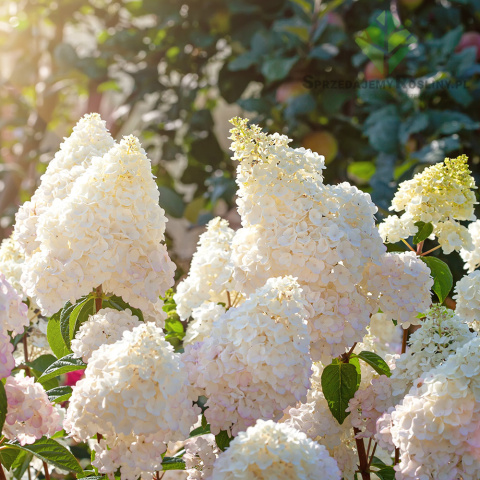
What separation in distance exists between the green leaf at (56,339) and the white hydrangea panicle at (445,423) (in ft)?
1.37

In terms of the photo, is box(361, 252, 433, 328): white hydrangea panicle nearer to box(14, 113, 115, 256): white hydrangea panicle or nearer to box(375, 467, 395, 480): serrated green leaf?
box(375, 467, 395, 480): serrated green leaf

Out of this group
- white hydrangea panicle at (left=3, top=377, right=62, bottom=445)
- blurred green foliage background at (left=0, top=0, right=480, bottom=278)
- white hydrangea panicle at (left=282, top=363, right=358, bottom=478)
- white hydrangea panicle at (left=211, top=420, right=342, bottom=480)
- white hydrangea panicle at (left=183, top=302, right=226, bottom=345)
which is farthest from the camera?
blurred green foliage background at (left=0, top=0, right=480, bottom=278)

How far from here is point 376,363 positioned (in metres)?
0.78

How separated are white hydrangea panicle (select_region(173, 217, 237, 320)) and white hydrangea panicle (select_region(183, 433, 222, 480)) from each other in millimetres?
253

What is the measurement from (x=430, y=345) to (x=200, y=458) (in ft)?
0.86

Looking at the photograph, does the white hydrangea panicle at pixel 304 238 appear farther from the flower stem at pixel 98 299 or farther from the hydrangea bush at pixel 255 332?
the flower stem at pixel 98 299

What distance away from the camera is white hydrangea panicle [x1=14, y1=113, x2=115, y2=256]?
30.5 inches

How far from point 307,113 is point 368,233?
1095 mm

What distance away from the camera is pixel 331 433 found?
0.74 m

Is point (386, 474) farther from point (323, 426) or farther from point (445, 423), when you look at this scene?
point (445, 423)

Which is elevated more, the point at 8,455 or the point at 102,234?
the point at 102,234

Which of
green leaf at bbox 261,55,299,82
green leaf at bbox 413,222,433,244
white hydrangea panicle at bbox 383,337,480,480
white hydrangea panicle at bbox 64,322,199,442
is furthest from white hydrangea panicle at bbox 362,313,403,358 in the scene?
green leaf at bbox 261,55,299,82

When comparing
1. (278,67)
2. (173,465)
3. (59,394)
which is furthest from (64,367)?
(278,67)

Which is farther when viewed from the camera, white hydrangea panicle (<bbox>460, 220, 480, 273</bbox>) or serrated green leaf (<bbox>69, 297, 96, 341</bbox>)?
white hydrangea panicle (<bbox>460, 220, 480, 273</bbox>)
